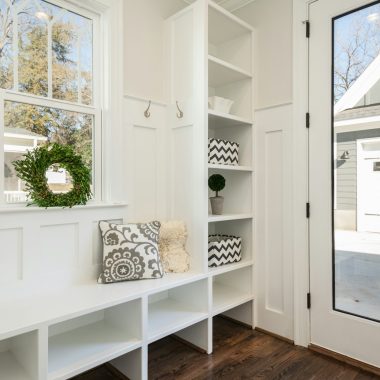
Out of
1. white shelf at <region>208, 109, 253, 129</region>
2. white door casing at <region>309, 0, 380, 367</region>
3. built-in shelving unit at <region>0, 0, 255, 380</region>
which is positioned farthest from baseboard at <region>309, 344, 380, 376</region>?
white shelf at <region>208, 109, 253, 129</region>

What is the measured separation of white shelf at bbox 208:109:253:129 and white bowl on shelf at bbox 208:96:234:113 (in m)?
0.07

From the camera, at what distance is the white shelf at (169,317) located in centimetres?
197

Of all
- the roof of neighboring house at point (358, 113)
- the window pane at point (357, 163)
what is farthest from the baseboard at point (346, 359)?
the roof of neighboring house at point (358, 113)

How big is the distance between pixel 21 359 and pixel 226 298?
1.47m

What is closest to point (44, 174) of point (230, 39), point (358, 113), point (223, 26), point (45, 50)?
point (45, 50)

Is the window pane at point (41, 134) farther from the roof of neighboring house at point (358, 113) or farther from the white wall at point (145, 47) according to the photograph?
the roof of neighboring house at point (358, 113)

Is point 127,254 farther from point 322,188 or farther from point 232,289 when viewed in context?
point 322,188

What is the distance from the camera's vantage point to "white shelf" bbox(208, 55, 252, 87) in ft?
7.68

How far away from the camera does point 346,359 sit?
2102 mm

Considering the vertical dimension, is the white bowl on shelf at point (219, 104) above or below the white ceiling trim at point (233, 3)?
below

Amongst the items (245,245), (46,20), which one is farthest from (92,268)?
(46,20)

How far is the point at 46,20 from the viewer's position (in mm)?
1971

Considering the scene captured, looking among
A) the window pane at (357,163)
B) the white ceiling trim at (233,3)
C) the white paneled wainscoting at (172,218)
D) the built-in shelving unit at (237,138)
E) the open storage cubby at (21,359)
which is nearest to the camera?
the open storage cubby at (21,359)

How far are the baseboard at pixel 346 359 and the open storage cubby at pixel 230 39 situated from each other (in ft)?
7.15
